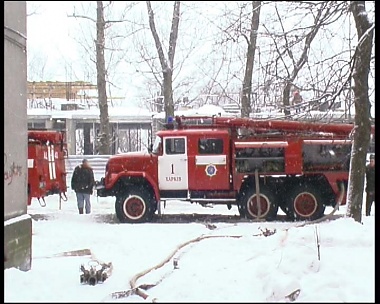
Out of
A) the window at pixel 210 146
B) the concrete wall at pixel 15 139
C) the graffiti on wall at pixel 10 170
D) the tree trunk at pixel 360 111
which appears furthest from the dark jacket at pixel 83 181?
→ the graffiti on wall at pixel 10 170

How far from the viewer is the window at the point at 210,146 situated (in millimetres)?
15383

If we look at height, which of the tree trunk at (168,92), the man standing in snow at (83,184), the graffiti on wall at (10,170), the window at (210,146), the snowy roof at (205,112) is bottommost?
the man standing in snow at (83,184)

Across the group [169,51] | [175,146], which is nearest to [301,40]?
[175,146]

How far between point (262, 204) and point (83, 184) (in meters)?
5.07

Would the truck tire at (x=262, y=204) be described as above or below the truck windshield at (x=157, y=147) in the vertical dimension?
below

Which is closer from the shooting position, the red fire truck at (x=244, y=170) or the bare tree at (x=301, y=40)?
the bare tree at (x=301, y=40)

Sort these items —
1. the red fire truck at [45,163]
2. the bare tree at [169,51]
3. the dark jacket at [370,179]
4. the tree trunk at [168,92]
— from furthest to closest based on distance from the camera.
Answer: 1. the tree trunk at [168,92]
2. the bare tree at [169,51]
3. the dark jacket at [370,179]
4. the red fire truck at [45,163]

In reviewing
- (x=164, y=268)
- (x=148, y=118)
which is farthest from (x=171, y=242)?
(x=148, y=118)

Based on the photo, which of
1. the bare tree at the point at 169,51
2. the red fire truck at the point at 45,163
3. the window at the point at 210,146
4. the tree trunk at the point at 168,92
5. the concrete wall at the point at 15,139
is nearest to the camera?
the concrete wall at the point at 15,139

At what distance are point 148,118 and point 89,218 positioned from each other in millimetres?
12288

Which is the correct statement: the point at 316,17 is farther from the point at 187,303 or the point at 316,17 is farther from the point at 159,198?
the point at 187,303

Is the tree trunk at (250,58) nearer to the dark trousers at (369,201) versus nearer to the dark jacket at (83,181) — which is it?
the dark trousers at (369,201)

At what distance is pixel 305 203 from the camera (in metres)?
15.3

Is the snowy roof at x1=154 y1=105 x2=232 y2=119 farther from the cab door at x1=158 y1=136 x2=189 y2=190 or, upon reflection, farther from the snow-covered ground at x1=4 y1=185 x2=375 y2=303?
the snow-covered ground at x1=4 y1=185 x2=375 y2=303
